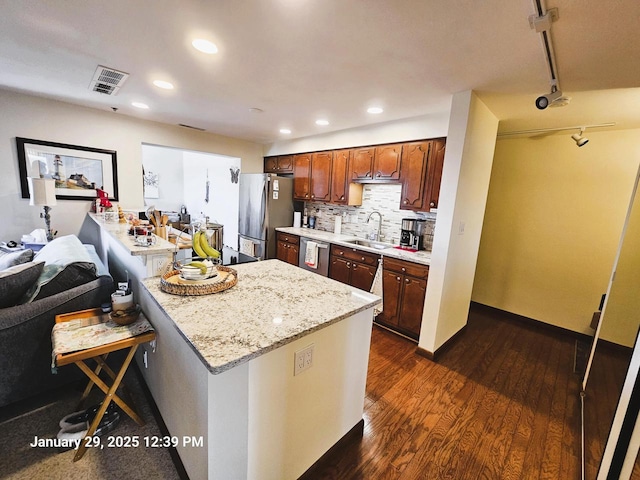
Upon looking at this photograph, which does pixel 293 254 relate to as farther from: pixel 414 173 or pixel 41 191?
pixel 41 191

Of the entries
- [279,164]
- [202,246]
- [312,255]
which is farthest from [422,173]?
[279,164]

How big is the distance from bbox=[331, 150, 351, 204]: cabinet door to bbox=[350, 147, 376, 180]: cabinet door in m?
0.11

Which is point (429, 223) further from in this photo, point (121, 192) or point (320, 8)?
point (121, 192)

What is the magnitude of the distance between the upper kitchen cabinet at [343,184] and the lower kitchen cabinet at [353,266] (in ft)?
2.47

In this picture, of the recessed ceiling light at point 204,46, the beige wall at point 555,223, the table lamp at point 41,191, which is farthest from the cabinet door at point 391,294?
the table lamp at point 41,191

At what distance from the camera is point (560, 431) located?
1.77m

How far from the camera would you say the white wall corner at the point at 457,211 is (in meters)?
2.23

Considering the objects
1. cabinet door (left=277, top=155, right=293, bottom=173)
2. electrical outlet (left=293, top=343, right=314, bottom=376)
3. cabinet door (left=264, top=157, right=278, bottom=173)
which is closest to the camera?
electrical outlet (left=293, top=343, right=314, bottom=376)

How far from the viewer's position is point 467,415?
73.4 inches

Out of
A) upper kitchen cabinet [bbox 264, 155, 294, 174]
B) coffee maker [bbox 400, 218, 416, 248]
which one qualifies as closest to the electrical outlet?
coffee maker [bbox 400, 218, 416, 248]

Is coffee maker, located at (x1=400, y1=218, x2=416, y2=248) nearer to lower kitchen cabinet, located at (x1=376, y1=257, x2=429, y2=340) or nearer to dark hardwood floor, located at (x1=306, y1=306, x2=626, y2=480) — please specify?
lower kitchen cabinet, located at (x1=376, y1=257, x2=429, y2=340)

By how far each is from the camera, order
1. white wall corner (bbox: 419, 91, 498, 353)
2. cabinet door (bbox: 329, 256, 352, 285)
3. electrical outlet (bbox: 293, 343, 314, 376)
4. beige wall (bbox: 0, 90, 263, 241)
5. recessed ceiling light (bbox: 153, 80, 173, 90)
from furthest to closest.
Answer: cabinet door (bbox: 329, 256, 352, 285) → beige wall (bbox: 0, 90, 263, 241) → recessed ceiling light (bbox: 153, 80, 173, 90) → white wall corner (bbox: 419, 91, 498, 353) → electrical outlet (bbox: 293, 343, 314, 376)

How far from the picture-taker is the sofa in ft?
5.09

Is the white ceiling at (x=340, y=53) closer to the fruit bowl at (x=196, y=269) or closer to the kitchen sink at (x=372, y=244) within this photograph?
the fruit bowl at (x=196, y=269)
